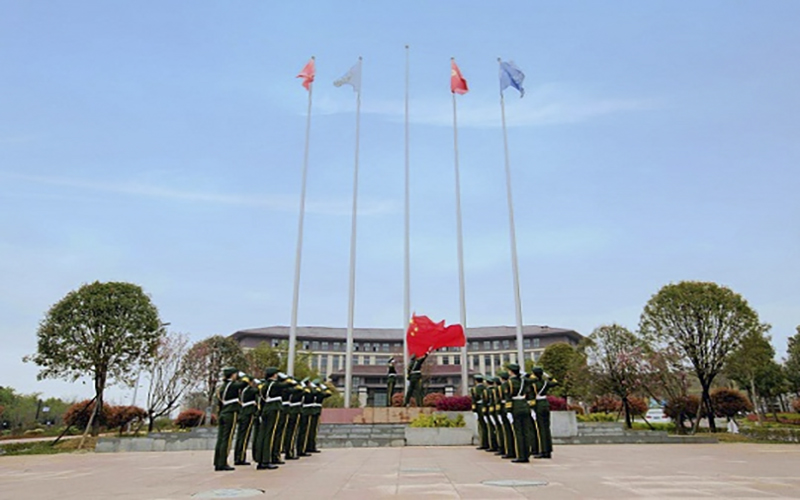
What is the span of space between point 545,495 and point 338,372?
215ft

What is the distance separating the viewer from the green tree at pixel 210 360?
28750 mm

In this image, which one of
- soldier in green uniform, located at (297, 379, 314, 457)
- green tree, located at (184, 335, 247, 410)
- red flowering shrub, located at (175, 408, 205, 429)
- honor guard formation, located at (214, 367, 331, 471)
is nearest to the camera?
honor guard formation, located at (214, 367, 331, 471)

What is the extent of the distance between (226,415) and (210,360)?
25.3 m

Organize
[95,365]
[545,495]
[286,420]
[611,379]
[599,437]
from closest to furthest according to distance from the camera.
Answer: [545,495]
[286,420]
[599,437]
[95,365]
[611,379]

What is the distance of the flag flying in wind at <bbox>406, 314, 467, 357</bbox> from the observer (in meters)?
21.5

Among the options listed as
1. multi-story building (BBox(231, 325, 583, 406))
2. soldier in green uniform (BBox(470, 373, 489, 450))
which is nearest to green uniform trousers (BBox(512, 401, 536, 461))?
soldier in green uniform (BBox(470, 373, 489, 450))

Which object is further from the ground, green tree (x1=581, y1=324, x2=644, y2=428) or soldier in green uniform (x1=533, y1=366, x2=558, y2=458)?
green tree (x1=581, y1=324, x2=644, y2=428)

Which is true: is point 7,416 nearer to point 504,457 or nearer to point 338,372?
point 338,372

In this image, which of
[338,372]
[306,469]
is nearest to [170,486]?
[306,469]

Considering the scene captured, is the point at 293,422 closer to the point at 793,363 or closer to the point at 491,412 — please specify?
the point at 491,412

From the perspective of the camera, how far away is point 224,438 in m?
8.81

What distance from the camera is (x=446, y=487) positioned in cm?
611

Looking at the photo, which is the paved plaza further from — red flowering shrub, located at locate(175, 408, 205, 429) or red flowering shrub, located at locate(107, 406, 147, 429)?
red flowering shrub, located at locate(175, 408, 205, 429)

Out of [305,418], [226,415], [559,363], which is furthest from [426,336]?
[559,363]
